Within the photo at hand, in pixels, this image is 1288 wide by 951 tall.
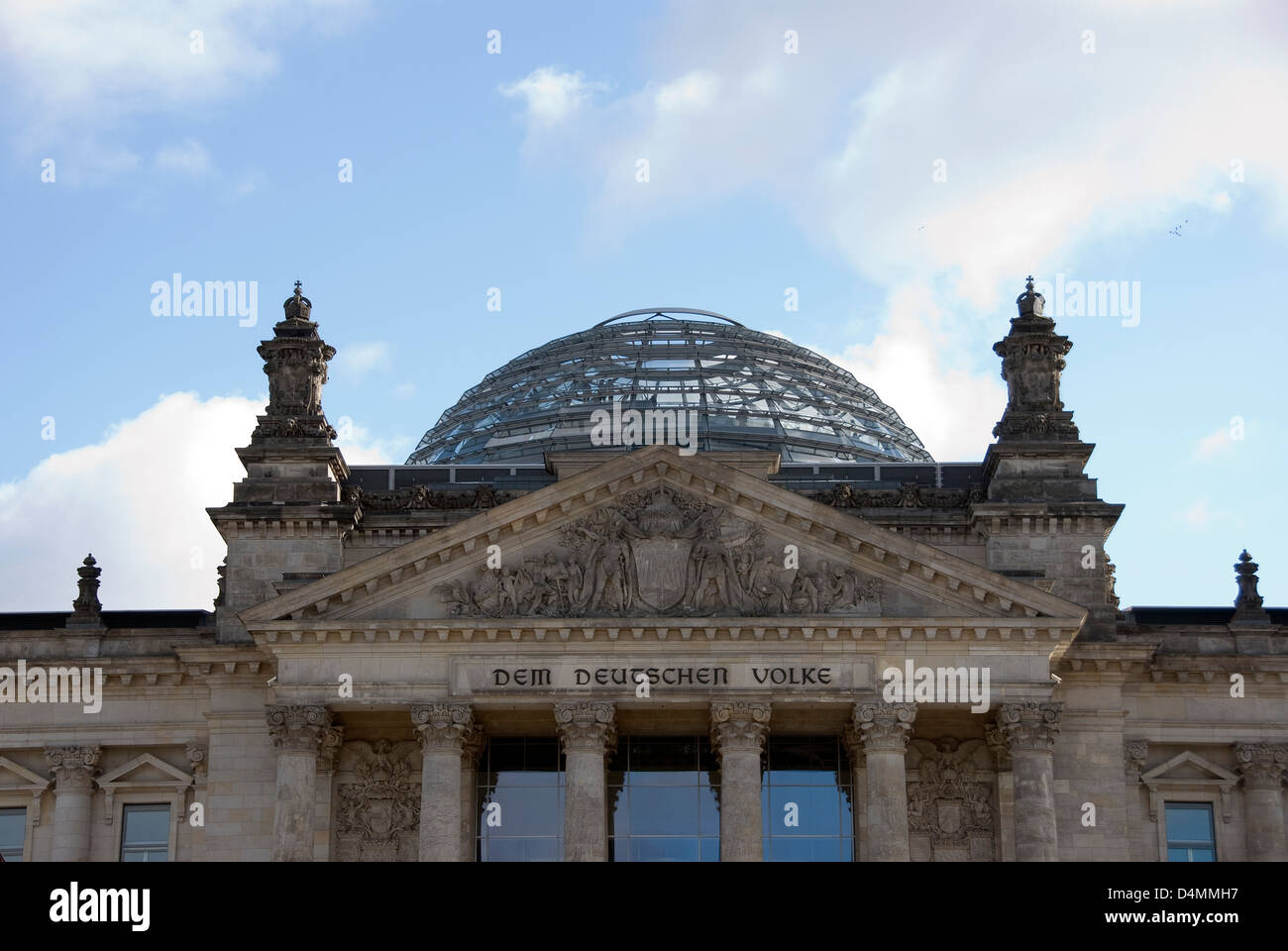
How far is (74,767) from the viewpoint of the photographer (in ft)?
192

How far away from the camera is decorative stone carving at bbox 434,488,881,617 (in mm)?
54812

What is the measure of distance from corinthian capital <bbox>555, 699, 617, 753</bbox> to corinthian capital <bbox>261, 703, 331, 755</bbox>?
577cm

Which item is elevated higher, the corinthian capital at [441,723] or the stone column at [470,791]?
the corinthian capital at [441,723]

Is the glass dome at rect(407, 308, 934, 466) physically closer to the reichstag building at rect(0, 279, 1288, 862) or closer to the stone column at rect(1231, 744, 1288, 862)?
the reichstag building at rect(0, 279, 1288, 862)

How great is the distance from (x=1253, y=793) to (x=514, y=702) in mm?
19516

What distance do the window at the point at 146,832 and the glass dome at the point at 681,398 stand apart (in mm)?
17232

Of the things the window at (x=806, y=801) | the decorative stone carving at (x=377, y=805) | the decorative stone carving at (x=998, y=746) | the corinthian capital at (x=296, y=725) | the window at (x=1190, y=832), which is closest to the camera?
the corinthian capital at (x=296, y=725)

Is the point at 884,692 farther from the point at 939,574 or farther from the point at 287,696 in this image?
the point at 287,696

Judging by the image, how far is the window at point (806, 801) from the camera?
56469 millimetres

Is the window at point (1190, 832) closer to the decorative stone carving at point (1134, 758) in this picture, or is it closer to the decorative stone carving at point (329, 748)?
the decorative stone carving at point (1134, 758)

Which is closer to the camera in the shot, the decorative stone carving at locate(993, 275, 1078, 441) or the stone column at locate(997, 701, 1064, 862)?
the stone column at locate(997, 701, 1064, 862)

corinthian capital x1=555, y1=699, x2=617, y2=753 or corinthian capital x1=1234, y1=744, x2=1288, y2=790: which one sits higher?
corinthian capital x1=555, y1=699, x2=617, y2=753

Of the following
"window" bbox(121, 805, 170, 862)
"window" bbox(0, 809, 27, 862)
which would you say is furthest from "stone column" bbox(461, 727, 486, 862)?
"window" bbox(0, 809, 27, 862)

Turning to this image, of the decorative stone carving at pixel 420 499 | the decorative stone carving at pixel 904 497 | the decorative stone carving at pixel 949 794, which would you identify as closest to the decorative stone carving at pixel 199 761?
the decorative stone carving at pixel 420 499
